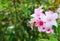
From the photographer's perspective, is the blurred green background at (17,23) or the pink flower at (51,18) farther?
the blurred green background at (17,23)

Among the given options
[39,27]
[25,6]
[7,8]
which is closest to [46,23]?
[39,27]

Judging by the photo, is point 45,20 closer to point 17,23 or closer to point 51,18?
point 51,18

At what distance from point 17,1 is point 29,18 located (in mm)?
162

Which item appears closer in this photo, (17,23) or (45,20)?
(45,20)

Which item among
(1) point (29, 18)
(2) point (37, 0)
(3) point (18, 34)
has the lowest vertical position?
(3) point (18, 34)

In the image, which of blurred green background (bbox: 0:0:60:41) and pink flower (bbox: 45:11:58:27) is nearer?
pink flower (bbox: 45:11:58:27)

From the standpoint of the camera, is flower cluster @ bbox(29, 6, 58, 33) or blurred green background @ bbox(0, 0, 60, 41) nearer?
flower cluster @ bbox(29, 6, 58, 33)

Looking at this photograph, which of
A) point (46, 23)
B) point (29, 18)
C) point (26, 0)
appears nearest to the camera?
point (46, 23)

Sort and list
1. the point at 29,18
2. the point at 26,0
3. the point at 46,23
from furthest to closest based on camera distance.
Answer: the point at 26,0 → the point at 29,18 → the point at 46,23

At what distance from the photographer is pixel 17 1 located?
4.90 ft

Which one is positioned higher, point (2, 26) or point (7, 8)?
point (7, 8)

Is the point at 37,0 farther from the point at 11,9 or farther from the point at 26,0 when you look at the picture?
the point at 11,9

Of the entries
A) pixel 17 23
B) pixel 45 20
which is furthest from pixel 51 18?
pixel 17 23

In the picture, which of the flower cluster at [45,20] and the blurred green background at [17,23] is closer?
the flower cluster at [45,20]
